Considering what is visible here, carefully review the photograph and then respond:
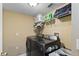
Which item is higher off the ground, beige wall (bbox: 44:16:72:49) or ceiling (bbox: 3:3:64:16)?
ceiling (bbox: 3:3:64:16)

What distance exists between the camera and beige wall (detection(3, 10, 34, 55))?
51.8 inches

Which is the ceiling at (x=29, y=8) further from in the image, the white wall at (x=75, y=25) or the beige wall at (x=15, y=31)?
the white wall at (x=75, y=25)

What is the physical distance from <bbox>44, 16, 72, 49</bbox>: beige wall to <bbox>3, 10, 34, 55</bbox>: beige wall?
21cm

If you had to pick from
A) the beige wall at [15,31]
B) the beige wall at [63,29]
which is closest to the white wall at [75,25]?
the beige wall at [63,29]

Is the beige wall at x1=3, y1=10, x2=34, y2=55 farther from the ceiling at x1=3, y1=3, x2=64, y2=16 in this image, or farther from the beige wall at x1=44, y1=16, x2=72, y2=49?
the beige wall at x1=44, y1=16, x2=72, y2=49

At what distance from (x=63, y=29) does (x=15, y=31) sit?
56 cm

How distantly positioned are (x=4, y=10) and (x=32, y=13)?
32 cm

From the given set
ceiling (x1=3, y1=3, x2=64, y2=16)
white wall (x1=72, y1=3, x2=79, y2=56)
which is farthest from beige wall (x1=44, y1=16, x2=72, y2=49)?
ceiling (x1=3, y1=3, x2=64, y2=16)

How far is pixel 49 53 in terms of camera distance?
4.32 feet

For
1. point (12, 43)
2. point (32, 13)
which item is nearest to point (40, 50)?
point (12, 43)

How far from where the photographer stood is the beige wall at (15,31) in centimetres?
131

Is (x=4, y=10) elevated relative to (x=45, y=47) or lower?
elevated

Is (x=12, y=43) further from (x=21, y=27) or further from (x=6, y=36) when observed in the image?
(x=21, y=27)

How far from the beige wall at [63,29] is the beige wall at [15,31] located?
0.70 ft
